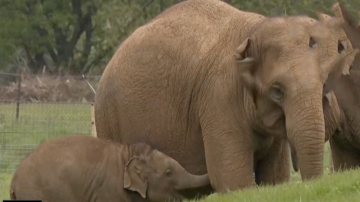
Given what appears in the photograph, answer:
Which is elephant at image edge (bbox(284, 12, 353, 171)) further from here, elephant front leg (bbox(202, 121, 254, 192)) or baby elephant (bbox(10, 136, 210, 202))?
baby elephant (bbox(10, 136, 210, 202))

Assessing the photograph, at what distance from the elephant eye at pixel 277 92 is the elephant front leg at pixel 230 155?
559mm

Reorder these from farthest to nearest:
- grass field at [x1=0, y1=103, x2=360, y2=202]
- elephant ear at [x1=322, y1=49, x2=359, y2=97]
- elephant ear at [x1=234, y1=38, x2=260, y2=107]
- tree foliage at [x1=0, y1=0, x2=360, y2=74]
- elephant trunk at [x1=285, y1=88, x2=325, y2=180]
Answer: tree foliage at [x1=0, y1=0, x2=360, y2=74]
grass field at [x1=0, y1=103, x2=360, y2=202]
elephant ear at [x1=322, y1=49, x2=359, y2=97]
elephant ear at [x1=234, y1=38, x2=260, y2=107]
elephant trunk at [x1=285, y1=88, x2=325, y2=180]

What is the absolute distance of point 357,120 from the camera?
33.8 feet

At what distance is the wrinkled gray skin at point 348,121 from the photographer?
1028cm

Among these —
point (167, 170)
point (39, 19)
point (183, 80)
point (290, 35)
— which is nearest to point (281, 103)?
point (290, 35)

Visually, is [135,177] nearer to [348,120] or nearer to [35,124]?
[348,120]

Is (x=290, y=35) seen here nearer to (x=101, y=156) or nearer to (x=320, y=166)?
(x=320, y=166)

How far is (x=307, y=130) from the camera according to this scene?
805 cm

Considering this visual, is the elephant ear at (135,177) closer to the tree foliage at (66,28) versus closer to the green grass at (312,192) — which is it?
the green grass at (312,192)

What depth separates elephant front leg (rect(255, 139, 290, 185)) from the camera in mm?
9401

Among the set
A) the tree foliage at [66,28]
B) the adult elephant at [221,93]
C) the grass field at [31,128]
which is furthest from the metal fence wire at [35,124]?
the tree foliage at [66,28]

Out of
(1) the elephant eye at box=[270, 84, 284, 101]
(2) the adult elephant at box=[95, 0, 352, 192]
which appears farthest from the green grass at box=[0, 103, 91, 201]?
(1) the elephant eye at box=[270, 84, 284, 101]

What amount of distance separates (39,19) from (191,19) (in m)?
36.7

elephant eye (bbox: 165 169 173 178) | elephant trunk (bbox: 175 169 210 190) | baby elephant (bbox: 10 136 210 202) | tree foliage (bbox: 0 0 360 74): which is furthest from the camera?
tree foliage (bbox: 0 0 360 74)
